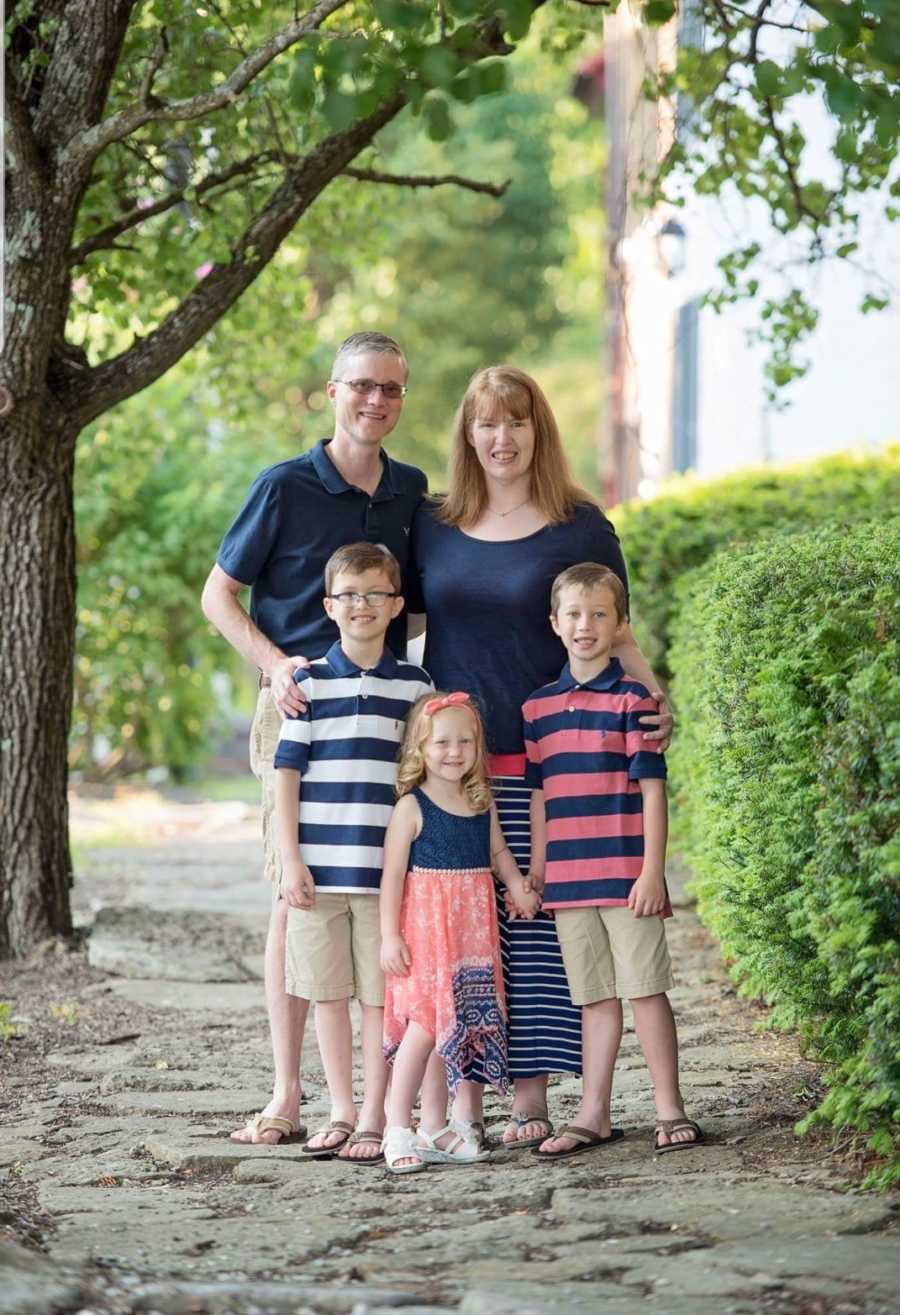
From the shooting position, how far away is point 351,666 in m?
4.38

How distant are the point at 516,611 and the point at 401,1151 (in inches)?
50.9

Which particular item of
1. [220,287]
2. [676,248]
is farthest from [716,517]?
[676,248]

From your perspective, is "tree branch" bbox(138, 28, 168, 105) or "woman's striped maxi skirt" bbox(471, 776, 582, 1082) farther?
"tree branch" bbox(138, 28, 168, 105)

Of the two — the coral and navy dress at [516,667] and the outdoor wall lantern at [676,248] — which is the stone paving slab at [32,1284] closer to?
the coral and navy dress at [516,667]

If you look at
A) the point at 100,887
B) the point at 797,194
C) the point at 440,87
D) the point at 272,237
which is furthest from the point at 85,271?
the point at 440,87

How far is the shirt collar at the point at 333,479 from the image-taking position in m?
4.62

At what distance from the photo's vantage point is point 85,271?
23.9 feet

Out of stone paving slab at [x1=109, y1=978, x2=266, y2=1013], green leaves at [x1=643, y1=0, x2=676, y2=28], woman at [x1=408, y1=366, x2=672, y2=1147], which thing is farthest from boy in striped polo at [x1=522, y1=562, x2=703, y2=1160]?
stone paving slab at [x1=109, y1=978, x2=266, y2=1013]

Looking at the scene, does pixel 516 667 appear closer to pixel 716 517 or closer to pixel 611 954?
pixel 611 954

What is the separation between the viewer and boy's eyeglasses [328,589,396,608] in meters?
4.32

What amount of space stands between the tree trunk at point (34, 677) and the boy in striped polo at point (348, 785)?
8.81 feet

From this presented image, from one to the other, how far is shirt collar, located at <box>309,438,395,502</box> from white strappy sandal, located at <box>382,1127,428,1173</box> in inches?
61.2

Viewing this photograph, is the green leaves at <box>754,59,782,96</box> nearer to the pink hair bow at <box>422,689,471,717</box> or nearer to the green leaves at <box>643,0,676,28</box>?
the green leaves at <box>643,0,676,28</box>

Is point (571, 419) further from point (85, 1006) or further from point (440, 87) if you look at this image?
point (440, 87)
